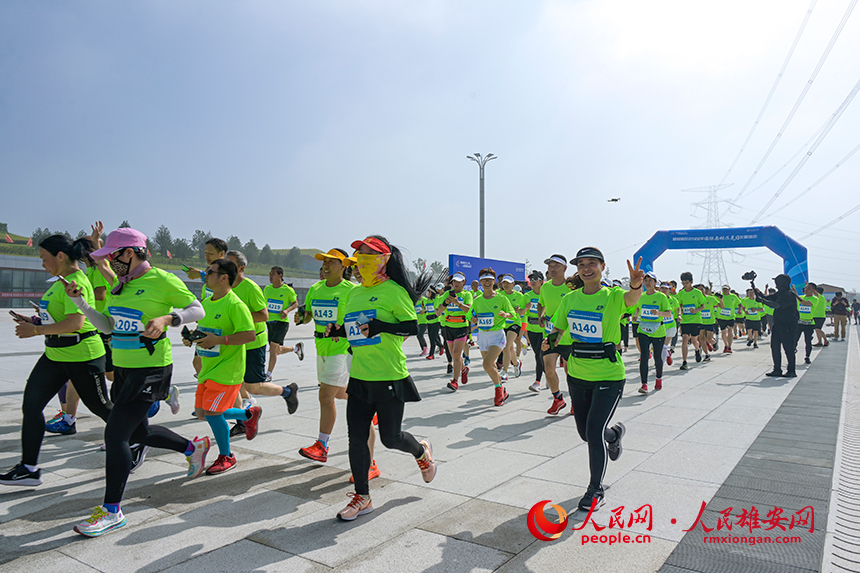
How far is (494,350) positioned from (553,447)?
2.83m

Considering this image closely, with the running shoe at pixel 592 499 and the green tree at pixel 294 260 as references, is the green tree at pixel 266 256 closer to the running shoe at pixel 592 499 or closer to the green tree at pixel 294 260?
the green tree at pixel 294 260

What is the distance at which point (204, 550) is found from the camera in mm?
3184

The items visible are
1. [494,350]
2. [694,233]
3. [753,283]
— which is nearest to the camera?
[494,350]

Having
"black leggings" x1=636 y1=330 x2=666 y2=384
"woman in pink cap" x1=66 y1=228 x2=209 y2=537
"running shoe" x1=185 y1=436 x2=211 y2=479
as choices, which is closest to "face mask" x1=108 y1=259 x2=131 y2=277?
"woman in pink cap" x1=66 y1=228 x2=209 y2=537

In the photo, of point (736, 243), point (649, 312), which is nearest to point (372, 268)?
point (649, 312)

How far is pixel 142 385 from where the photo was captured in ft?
12.2

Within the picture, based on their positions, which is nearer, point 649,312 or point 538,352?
point 649,312

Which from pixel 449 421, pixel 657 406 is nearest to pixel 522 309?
pixel 657 406

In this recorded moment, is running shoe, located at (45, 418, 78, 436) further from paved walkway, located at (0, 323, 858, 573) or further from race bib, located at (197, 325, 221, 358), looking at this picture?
race bib, located at (197, 325, 221, 358)

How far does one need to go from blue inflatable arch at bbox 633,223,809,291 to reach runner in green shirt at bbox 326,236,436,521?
23.8 m

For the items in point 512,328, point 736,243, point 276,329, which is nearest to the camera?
point 276,329

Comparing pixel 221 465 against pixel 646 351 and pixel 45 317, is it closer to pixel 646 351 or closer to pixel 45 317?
pixel 45 317

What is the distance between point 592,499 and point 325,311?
2894 mm

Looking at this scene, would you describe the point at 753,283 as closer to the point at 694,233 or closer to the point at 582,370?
the point at 582,370
